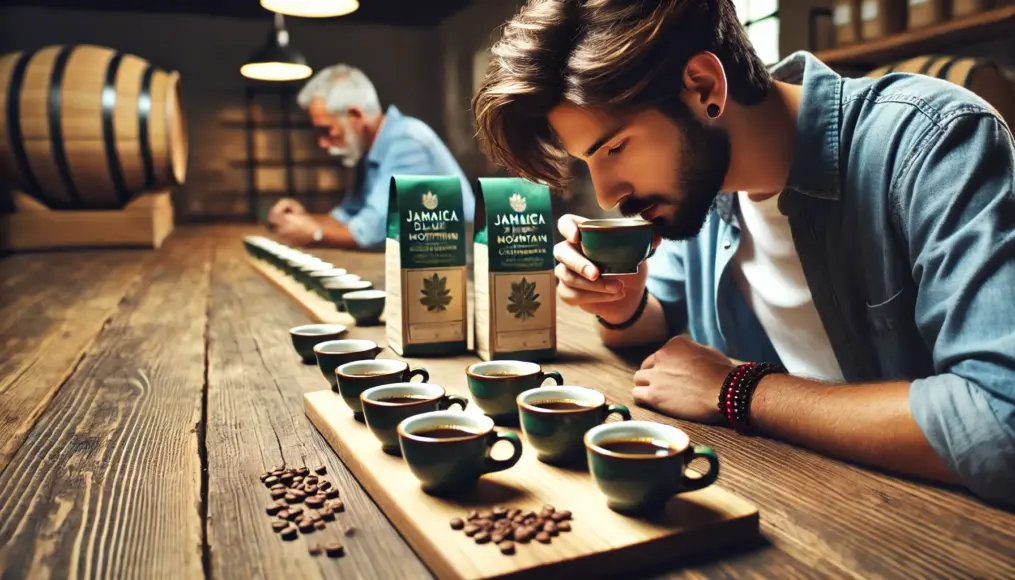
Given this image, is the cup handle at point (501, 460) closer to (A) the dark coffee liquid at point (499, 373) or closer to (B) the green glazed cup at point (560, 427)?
(B) the green glazed cup at point (560, 427)

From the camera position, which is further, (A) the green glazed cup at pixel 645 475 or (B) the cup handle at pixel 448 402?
(B) the cup handle at pixel 448 402

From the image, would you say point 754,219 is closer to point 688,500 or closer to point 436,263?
point 436,263

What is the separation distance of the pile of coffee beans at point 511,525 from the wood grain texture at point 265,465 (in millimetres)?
55

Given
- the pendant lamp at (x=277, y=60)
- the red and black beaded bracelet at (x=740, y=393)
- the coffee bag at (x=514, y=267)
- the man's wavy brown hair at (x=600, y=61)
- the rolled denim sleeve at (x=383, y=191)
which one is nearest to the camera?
the red and black beaded bracelet at (x=740, y=393)

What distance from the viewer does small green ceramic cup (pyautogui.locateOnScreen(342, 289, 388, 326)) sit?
5.72ft

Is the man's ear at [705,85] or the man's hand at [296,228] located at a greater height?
the man's ear at [705,85]

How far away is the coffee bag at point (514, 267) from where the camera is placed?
1396 millimetres

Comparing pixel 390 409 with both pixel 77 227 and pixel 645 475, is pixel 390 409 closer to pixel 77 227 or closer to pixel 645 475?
pixel 645 475

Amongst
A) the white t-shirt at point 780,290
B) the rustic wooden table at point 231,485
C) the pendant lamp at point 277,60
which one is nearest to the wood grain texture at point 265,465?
the rustic wooden table at point 231,485

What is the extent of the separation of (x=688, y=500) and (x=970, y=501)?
0.96ft

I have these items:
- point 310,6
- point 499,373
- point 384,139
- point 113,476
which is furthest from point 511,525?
point 384,139

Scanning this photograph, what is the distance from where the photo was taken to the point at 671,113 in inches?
47.9

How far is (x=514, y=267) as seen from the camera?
1401 millimetres

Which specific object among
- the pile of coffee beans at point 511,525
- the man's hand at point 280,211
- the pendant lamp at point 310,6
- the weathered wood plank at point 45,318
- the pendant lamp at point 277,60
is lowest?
the weathered wood plank at point 45,318
